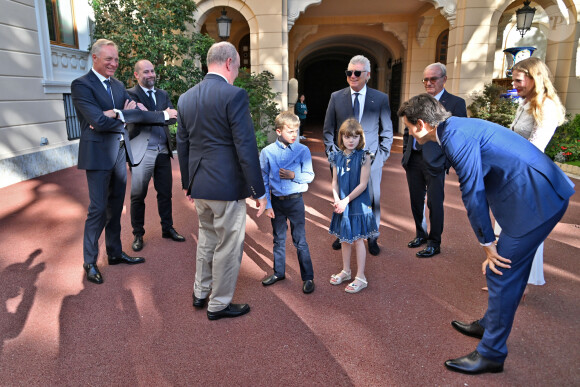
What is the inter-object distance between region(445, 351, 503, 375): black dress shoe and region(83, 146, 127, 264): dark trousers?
3136 mm

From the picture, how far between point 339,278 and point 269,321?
33.8 inches

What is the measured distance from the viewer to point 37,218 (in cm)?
561

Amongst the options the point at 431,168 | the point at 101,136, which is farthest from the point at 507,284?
the point at 101,136

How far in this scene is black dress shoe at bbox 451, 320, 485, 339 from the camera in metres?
2.89

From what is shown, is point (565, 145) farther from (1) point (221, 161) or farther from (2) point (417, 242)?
(1) point (221, 161)

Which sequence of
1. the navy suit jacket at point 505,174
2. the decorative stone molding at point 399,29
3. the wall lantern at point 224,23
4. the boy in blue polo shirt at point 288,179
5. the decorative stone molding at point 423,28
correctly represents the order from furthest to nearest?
the decorative stone molding at point 399,29 < the decorative stone molding at point 423,28 < the wall lantern at point 224,23 < the boy in blue polo shirt at point 288,179 < the navy suit jacket at point 505,174

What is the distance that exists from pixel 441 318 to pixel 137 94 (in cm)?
373

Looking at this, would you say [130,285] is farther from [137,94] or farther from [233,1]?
[233,1]

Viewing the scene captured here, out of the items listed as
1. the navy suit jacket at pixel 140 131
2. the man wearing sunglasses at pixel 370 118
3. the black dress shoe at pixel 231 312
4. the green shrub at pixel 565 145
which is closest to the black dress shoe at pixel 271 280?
the black dress shoe at pixel 231 312

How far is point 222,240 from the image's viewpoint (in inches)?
121

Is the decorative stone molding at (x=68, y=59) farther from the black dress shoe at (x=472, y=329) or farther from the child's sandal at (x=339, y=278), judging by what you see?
the black dress shoe at (x=472, y=329)

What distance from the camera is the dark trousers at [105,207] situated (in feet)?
12.5

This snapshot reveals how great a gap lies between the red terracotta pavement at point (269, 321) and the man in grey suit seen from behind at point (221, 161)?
0.45 m

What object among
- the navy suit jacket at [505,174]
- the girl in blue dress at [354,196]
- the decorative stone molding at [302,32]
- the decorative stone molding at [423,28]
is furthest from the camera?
the decorative stone molding at [302,32]
